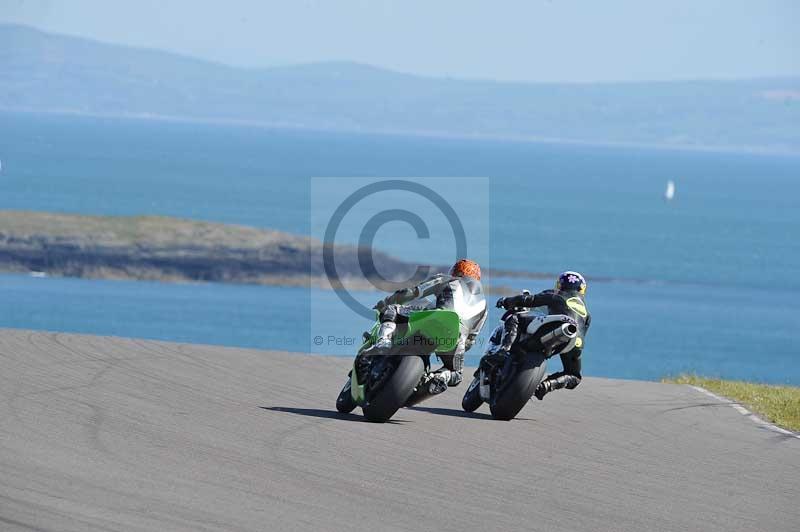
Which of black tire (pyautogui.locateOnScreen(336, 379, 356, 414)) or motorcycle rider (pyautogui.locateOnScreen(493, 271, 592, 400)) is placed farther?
motorcycle rider (pyautogui.locateOnScreen(493, 271, 592, 400))

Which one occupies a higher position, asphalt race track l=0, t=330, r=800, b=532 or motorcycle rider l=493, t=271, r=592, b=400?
motorcycle rider l=493, t=271, r=592, b=400

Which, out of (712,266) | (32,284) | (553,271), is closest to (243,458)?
(32,284)

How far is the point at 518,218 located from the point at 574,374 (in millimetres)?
185517

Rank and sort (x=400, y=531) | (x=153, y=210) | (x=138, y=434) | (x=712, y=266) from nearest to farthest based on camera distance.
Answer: (x=400, y=531), (x=138, y=434), (x=712, y=266), (x=153, y=210)

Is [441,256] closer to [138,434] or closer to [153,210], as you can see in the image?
[153,210]

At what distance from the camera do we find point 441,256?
142m

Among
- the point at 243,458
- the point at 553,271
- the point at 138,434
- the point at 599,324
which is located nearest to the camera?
the point at 243,458

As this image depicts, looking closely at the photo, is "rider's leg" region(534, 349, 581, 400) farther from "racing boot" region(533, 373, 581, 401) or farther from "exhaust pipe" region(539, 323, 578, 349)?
"exhaust pipe" region(539, 323, 578, 349)

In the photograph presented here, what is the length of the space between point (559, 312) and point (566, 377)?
0.77 meters

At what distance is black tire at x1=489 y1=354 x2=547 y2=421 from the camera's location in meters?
13.5

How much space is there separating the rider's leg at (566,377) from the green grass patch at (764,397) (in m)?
2.71

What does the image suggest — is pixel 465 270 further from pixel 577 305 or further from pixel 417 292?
pixel 577 305
